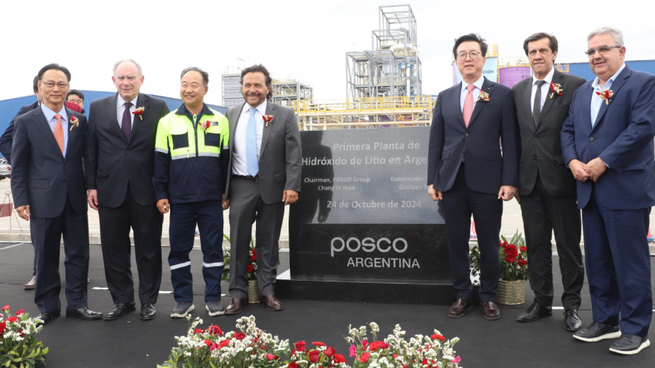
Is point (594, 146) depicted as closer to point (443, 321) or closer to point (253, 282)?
point (443, 321)

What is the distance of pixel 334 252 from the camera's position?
4.80m

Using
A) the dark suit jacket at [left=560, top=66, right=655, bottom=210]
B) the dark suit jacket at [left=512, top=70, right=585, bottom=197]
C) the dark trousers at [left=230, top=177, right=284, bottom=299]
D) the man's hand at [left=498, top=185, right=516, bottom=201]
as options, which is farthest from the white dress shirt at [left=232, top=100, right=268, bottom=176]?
the dark suit jacket at [left=560, top=66, right=655, bottom=210]

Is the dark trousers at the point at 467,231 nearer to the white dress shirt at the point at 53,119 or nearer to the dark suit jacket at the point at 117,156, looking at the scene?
the dark suit jacket at the point at 117,156

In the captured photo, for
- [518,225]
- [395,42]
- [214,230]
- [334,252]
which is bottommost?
[518,225]

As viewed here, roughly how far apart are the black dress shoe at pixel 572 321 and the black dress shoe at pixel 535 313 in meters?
0.19

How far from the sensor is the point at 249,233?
180 inches

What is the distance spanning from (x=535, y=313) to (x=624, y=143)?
1.47 meters

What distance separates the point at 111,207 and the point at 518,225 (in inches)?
280

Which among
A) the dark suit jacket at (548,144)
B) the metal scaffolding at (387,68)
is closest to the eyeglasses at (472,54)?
the dark suit jacket at (548,144)

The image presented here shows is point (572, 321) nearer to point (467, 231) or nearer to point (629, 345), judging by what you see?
point (629, 345)

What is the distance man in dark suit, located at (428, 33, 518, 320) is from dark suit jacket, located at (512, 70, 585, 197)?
9 cm

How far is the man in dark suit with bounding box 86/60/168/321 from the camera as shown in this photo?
13.7 ft

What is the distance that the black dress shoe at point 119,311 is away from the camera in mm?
4242

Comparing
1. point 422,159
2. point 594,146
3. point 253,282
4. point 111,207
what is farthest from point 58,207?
point 594,146
